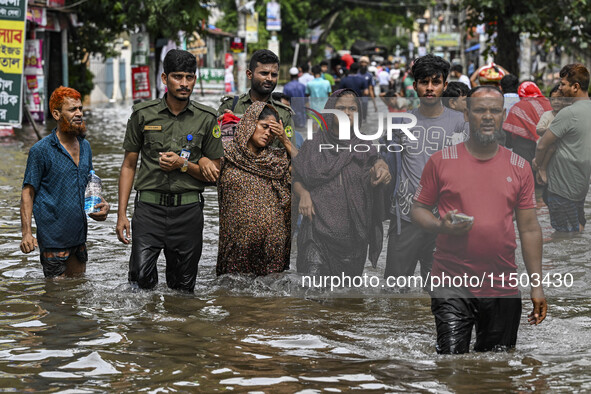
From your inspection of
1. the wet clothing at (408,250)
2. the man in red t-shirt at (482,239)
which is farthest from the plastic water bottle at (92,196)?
the man in red t-shirt at (482,239)

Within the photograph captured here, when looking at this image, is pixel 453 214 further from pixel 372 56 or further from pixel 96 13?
pixel 372 56

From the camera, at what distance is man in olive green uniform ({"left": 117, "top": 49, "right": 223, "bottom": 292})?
6.95m

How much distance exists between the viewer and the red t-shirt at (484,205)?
535cm

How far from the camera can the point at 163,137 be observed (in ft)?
22.8

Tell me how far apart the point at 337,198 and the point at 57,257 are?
219 cm

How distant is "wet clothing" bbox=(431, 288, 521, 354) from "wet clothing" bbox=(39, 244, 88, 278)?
321 cm

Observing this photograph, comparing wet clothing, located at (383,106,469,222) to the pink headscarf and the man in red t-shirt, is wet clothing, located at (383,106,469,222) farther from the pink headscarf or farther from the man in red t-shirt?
the pink headscarf

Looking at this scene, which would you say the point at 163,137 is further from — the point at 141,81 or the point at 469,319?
the point at 141,81

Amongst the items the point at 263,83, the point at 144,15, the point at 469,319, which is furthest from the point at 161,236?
the point at 144,15

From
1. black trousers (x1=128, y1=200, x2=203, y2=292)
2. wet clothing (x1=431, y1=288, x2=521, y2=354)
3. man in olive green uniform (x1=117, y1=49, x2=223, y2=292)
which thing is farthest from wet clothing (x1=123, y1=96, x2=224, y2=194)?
wet clothing (x1=431, y1=288, x2=521, y2=354)

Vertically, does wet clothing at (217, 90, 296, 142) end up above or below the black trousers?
above

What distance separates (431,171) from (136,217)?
2.41 metres

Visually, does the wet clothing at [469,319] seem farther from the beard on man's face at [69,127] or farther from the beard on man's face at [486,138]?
the beard on man's face at [69,127]

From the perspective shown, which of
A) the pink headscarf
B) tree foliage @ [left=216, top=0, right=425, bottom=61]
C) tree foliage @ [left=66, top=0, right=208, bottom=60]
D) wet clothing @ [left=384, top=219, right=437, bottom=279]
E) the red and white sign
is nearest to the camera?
wet clothing @ [left=384, top=219, right=437, bottom=279]
